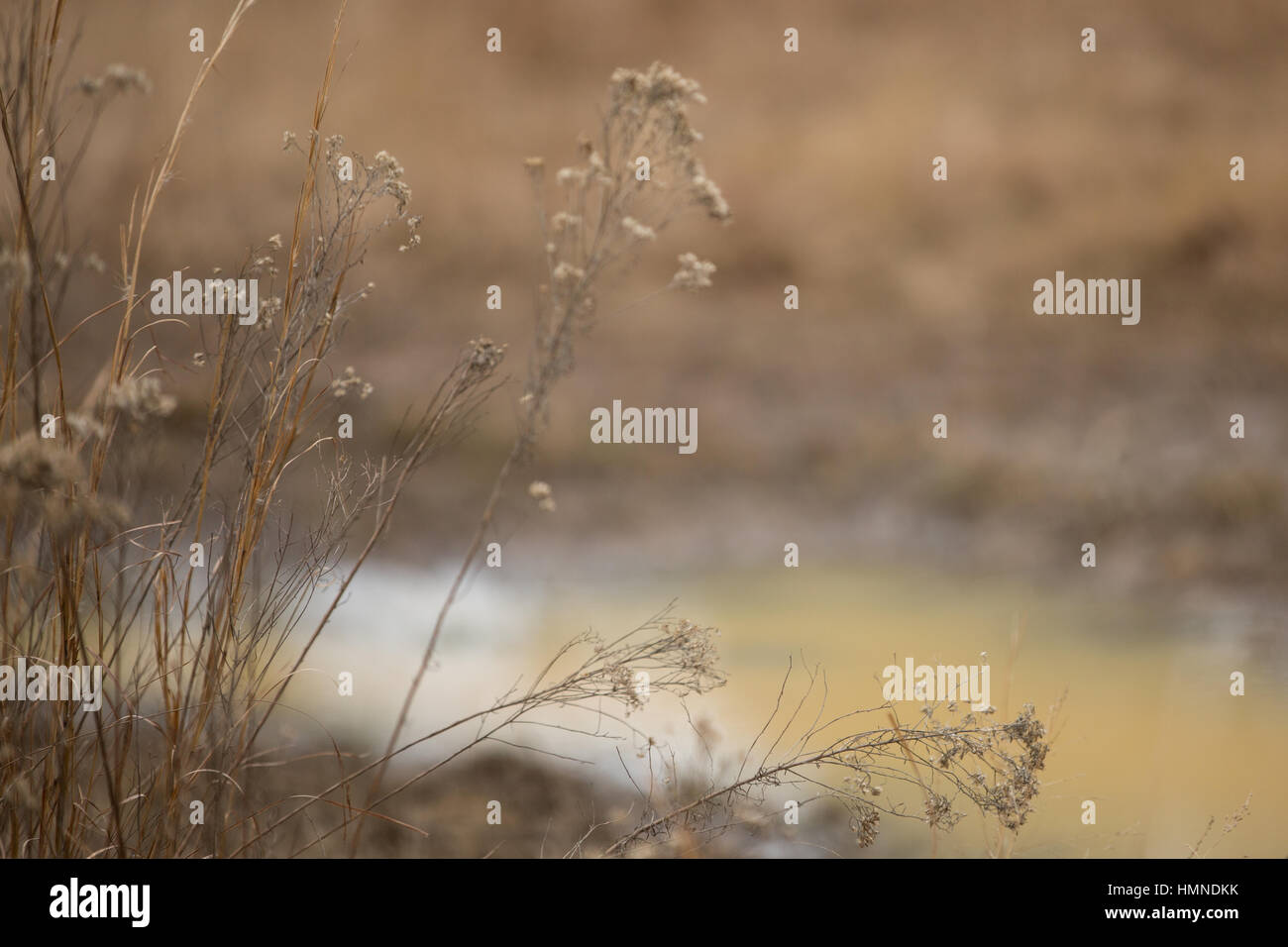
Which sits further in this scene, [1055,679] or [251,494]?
[1055,679]

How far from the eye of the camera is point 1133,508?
3.07 metres

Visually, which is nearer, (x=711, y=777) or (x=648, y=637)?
(x=648, y=637)

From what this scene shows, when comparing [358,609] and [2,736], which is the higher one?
[358,609]

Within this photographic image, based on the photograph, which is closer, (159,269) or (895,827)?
(895,827)

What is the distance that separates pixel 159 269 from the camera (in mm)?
3027

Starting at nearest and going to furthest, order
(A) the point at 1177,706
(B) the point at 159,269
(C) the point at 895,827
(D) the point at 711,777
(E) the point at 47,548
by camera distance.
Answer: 1. (E) the point at 47,548
2. (D) the point at 711,777
3. (C) the point at 895,827
4. (A) the point at 1177,706
5. (B) the point at 159,269
